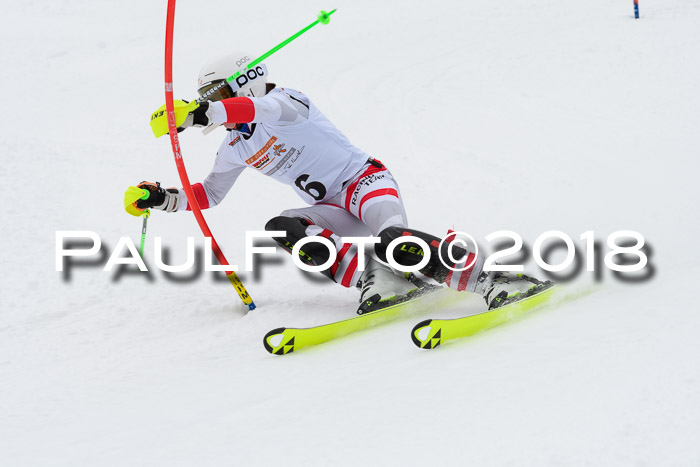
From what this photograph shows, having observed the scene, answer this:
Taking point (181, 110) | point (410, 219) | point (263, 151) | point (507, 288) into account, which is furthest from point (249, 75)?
point (410, 219)

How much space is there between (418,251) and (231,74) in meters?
1.34

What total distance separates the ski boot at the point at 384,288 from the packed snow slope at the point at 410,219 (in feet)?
0.66

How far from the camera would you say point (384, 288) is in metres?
3.78

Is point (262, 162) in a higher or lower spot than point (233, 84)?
lower

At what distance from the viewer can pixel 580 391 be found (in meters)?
2.14

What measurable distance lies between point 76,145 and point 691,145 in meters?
5.63

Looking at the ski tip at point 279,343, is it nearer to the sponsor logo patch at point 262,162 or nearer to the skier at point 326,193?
the skier at point 326,193

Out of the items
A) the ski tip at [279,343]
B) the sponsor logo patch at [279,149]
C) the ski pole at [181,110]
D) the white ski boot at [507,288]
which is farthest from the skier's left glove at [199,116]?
the white ski boot at [507,288]

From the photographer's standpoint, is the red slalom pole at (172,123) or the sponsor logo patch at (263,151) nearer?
the red slalom pole at (172,123)

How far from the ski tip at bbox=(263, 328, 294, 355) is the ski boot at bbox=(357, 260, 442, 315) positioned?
1.67 ft

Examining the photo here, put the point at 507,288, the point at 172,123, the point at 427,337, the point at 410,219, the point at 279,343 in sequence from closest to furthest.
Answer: the point at 427,337, the point at 279,343, the point at 172,123, the point at 507,288, the point at 410,219

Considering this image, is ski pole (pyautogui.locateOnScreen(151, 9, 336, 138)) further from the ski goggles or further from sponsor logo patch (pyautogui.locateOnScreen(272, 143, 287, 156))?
sponsor logo patch (pyautogui.locateOnScreen(272, 143, 287, 156))

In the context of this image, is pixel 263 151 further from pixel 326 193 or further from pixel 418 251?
pixel 418 251

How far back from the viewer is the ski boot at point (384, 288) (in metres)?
3.70
